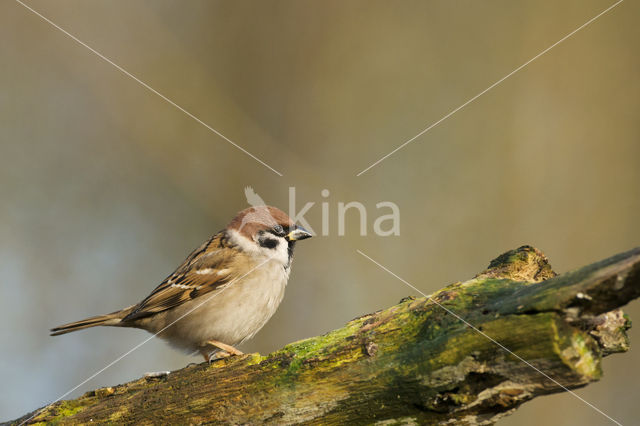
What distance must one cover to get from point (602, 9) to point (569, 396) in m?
5.55

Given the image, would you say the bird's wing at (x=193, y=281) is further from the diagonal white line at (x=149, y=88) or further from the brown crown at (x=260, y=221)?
the diagonal white line at (x=149, y=88)

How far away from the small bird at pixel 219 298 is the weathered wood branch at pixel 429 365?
1.49 meters

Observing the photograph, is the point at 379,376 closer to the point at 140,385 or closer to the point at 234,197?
the point at 140,385

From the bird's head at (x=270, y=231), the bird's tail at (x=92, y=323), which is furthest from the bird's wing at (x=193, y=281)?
the bird's head at (x=270, y=231)

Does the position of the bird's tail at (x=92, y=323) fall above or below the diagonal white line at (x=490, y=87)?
below

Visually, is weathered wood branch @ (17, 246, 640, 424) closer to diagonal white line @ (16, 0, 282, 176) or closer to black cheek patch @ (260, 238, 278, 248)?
black cheek patch @ (260, 238, 278, 248)

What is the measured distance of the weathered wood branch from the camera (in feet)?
7.66

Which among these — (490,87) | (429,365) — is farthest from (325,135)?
(429,365)

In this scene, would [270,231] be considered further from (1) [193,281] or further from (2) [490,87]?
(2) [490,87]

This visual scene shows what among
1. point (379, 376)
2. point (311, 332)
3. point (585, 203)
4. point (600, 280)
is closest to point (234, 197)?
point (311, 332)

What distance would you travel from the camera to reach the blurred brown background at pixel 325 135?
7953 millimetres

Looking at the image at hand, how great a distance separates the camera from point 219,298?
202 inches

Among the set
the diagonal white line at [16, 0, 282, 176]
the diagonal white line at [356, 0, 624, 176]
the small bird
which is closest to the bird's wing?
the small bird

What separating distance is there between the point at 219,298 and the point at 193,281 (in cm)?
37
